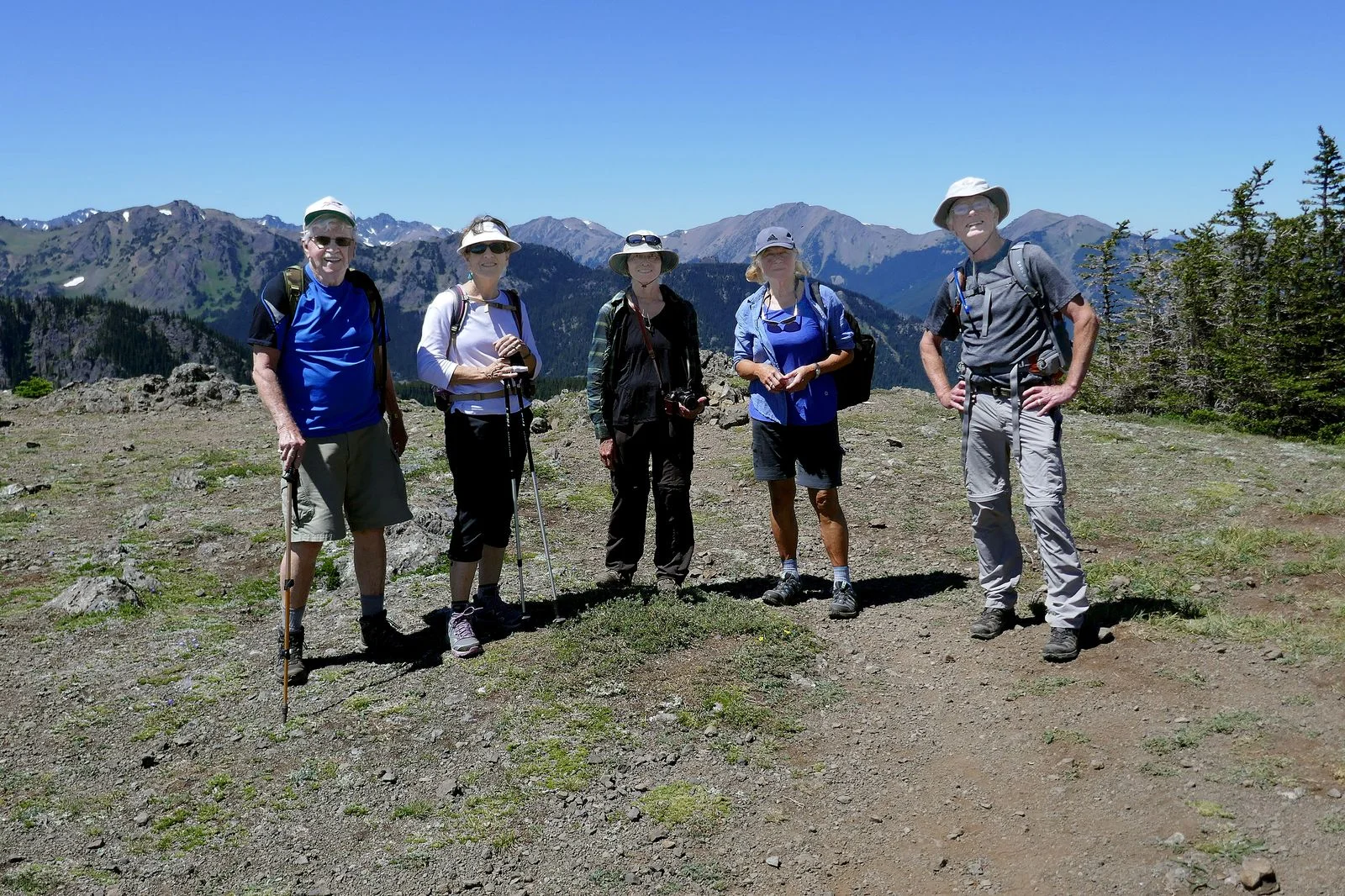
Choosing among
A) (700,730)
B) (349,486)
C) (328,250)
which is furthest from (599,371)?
(700,730)

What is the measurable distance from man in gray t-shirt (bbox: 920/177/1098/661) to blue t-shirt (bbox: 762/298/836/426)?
3.43 feet

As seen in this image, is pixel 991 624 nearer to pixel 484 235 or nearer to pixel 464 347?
pixel 464 347

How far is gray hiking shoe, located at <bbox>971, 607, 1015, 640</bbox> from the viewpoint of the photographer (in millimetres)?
7266

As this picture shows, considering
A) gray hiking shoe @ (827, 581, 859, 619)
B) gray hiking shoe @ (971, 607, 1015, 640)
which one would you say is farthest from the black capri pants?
gray hiking shoe @ (971, 607, 1015, 640)

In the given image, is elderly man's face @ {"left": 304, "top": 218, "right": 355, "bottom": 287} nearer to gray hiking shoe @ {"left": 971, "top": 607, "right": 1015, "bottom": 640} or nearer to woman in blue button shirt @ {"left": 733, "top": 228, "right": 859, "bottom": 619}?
woman in blue button shirt @ {"left": 733, "top": 228, "right": 859, "bottom": 619}

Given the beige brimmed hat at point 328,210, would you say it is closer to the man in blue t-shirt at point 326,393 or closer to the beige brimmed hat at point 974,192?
the man in blue t-shirt at point 326,393

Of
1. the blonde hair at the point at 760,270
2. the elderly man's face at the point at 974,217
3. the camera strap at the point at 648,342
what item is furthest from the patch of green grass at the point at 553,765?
the elderly man's face at the point at 974,217

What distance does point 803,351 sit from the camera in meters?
7.62

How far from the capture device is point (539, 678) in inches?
266

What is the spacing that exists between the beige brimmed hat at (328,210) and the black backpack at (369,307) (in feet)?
1.22

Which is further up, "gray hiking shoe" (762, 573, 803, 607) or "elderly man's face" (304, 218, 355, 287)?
"elderly man's face" (304, 218, 355, 287)

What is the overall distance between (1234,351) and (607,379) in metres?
22.9

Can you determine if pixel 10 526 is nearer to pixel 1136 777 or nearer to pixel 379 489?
pixel 379 489

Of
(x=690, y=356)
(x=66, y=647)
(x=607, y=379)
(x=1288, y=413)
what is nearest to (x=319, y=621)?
(x=66, y=647)
